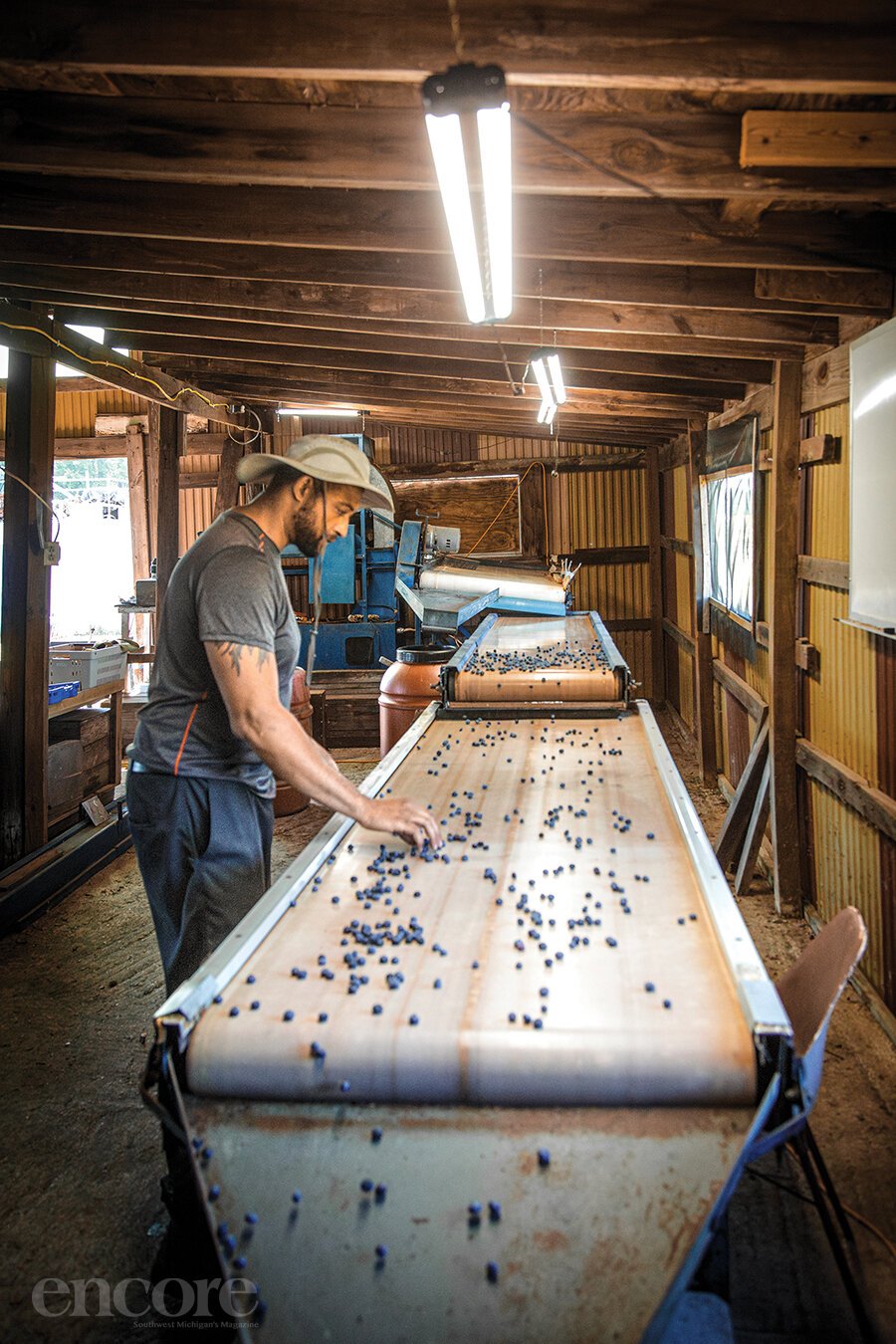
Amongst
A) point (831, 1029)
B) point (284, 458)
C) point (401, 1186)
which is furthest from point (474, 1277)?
point (831, 1029)

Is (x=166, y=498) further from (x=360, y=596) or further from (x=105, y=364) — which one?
(x=360, y=596)

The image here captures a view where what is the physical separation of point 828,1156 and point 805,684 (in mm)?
2633

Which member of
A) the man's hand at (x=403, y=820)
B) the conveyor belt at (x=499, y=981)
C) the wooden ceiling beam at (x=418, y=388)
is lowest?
the conveyor belt at (x=499, y=981)

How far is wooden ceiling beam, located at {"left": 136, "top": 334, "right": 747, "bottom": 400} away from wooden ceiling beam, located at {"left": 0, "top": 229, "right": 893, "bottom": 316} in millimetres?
1961

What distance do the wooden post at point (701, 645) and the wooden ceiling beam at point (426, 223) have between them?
438 cm

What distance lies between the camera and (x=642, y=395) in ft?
25.0

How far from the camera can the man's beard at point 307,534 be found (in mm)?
3037

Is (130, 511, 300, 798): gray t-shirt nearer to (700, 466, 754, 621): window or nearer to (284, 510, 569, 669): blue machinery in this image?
(700, 466, 754, 621): window

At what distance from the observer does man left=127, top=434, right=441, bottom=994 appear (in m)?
2.76

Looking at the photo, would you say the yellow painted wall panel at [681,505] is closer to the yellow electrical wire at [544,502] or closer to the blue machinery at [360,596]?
the yellow electrical wire at [544,502]

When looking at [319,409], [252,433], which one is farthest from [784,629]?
[252,433]

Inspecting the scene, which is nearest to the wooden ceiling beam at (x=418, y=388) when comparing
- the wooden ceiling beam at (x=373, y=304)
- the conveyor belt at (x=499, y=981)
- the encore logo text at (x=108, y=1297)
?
the wooden ceiling beam at (x=373, y=304)

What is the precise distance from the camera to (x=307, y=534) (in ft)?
10.0

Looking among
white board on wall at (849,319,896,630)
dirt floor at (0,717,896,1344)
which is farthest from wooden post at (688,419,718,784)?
white board on wall at (849,319,896,630)
